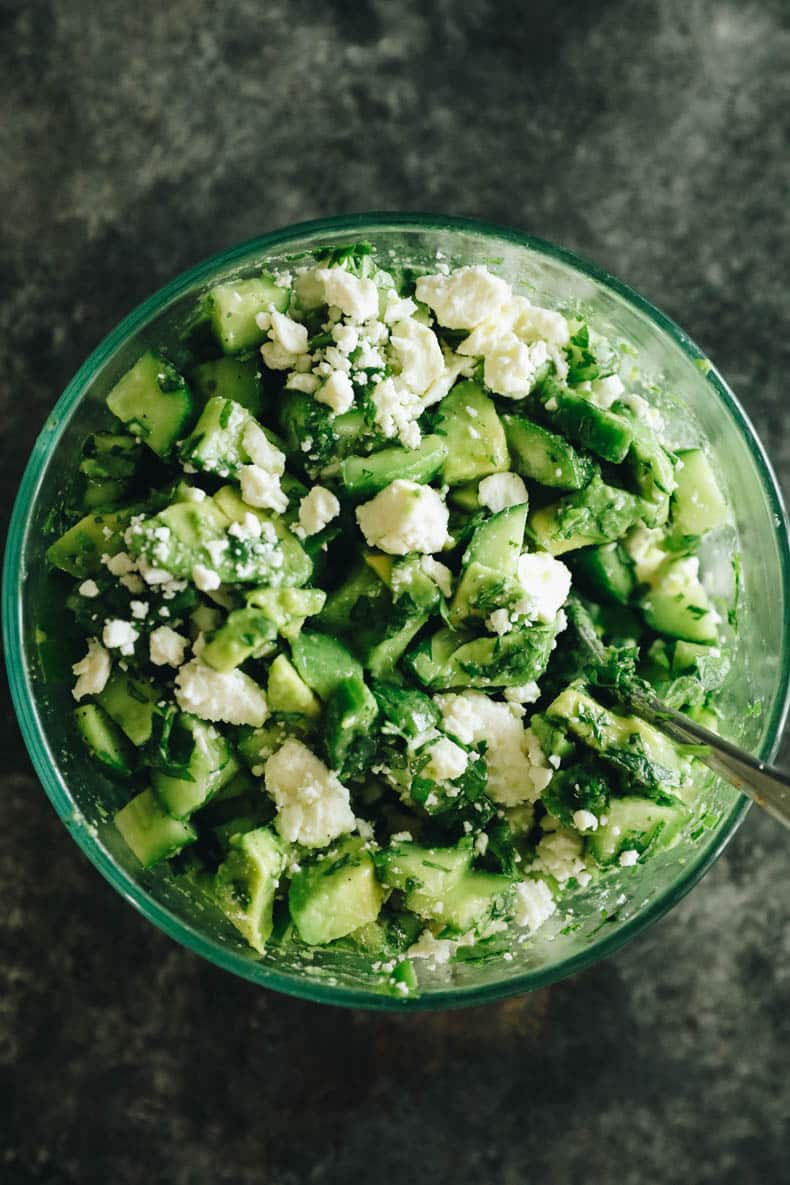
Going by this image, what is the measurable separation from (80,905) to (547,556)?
1.13m

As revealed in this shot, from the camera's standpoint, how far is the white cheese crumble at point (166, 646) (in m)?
1.39

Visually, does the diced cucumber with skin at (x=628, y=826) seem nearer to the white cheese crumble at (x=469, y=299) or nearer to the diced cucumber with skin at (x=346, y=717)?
the diced cucumber with skin at (x=346, y=717)

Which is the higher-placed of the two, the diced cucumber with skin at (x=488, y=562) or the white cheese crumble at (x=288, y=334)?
the white cheese crumble at (x=288, y=334)

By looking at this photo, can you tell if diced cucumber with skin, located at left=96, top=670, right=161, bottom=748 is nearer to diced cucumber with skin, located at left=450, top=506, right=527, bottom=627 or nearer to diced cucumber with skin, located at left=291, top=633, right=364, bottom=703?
diced cucumber with skin, located at left=291, top=633, right=364, bottom=703

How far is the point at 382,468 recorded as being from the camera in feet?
4.67

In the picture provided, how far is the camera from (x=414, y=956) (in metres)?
1.57

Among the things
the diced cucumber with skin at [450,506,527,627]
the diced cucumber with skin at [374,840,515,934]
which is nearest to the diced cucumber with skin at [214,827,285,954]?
the diced cucumber with skin at [374,840,515,934]

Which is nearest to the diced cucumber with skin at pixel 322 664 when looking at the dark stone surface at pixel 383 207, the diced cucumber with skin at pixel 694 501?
the diced cucumber with skin at pixel 694 501

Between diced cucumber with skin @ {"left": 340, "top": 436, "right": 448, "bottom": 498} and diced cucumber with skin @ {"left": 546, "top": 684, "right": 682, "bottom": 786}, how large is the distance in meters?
0.37

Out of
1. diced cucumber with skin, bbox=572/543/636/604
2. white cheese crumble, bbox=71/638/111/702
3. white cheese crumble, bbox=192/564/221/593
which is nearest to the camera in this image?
white cheese crumble, bbox=192/564/221/593

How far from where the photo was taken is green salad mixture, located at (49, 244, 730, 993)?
1.40 metres

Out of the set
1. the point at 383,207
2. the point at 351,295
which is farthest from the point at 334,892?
the point at 383,207

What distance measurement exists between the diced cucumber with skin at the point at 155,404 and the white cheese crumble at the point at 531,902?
78 centimetres

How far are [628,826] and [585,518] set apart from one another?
1.40 feet
